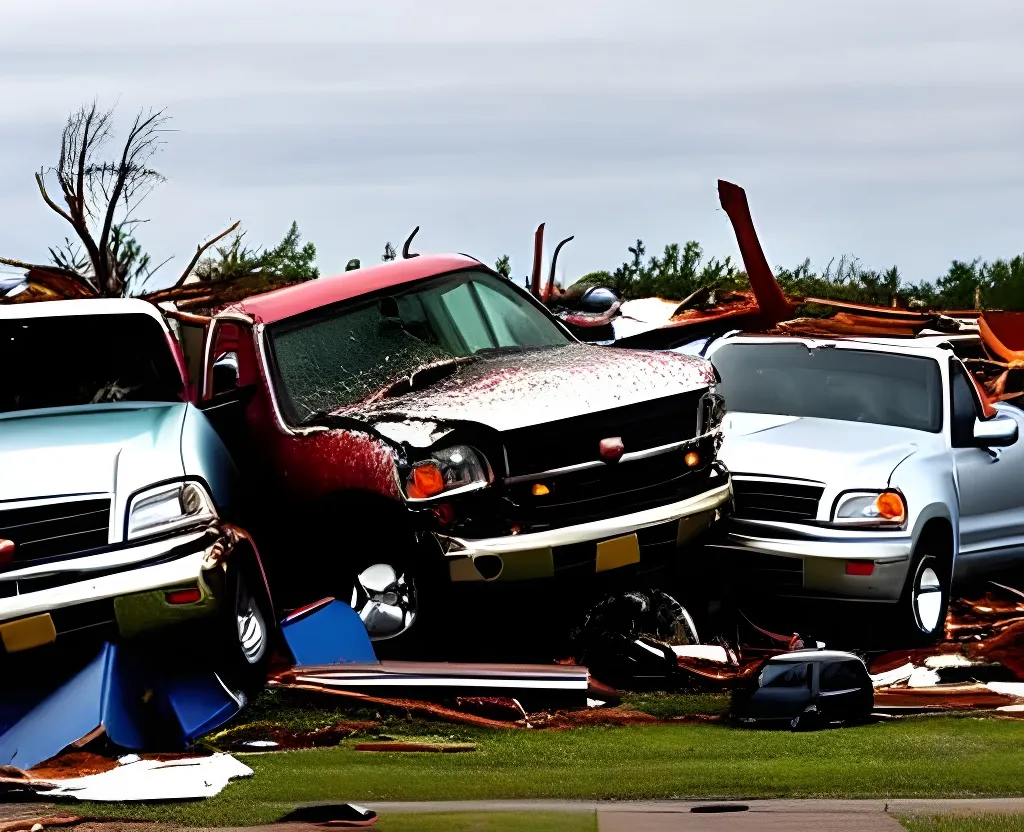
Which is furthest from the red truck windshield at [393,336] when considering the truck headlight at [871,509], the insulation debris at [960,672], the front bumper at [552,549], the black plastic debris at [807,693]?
the insulation debris at [960,672]

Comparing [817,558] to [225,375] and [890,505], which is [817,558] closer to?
[890,505]

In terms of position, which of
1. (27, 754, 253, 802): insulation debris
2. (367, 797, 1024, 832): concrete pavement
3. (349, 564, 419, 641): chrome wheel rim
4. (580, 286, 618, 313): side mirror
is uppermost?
(580, 286, 618, 313): side mirror

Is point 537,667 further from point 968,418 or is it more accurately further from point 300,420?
point 968,418

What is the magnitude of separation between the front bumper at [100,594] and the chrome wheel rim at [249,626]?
20.9 inches

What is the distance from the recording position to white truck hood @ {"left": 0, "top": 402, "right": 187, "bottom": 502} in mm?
9680

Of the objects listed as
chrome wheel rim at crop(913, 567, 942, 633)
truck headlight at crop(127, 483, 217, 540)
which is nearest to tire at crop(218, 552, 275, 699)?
truck headlight at crop(127, 483, 217, 540)

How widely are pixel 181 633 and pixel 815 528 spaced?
14.0ft

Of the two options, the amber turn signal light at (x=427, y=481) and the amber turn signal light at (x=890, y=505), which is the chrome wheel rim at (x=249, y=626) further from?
the amber turn signal light at (x=890, y=505)

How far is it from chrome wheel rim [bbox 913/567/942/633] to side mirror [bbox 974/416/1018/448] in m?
1.11

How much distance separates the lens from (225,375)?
37.3ft

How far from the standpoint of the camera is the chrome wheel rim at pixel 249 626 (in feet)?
33.4

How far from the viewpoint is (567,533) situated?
10.2 m

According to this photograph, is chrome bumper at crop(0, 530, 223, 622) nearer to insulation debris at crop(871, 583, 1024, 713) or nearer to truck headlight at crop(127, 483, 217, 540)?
truck headlight at crop(127, 483, 217, 540)

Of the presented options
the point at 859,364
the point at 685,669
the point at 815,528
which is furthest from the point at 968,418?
the point at 685,669
